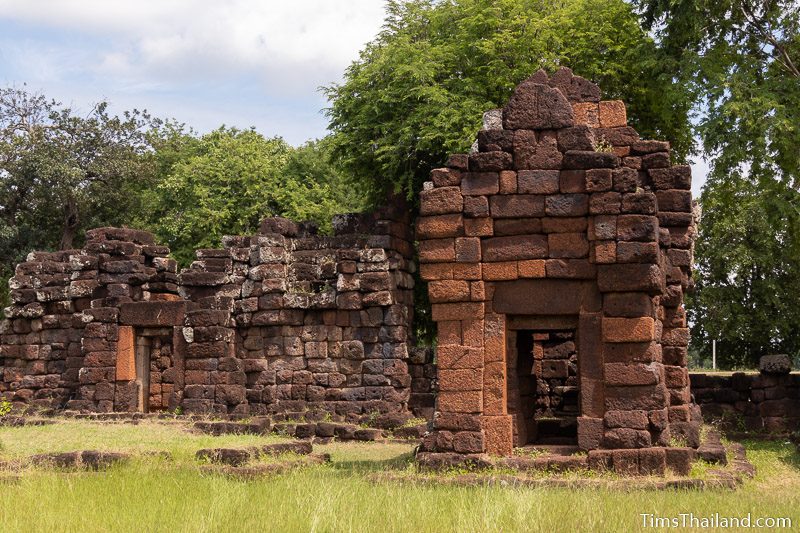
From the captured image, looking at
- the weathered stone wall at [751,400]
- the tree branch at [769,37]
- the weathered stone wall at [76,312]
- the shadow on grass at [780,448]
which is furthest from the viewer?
the weathered stone wall at [76,312]

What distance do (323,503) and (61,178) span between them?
95.9ft

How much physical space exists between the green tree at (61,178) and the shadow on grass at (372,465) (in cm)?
2458

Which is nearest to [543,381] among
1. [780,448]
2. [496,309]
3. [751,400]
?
[751,400]

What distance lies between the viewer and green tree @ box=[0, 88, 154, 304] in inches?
1400

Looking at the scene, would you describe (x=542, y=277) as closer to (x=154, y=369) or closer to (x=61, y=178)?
(x=154, y=369)

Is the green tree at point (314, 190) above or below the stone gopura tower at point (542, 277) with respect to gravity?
above

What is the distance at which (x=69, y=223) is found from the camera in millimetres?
37188

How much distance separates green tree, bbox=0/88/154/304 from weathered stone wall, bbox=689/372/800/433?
993 inches

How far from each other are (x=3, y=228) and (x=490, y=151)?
2754cm

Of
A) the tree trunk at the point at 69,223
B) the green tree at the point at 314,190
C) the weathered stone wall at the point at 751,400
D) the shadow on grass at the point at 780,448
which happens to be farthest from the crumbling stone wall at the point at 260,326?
the tree trunk at the point at 69,223

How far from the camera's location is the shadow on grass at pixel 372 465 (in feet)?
43.1

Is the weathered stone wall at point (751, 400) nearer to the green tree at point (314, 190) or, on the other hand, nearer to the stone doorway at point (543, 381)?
the stone doorway at point (543, 381)

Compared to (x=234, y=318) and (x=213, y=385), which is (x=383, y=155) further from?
(x=213, y=385)

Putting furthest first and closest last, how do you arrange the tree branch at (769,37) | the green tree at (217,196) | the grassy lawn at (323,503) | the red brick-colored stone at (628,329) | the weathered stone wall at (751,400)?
the green tree at (217,196) < the tree branch at (769,37) < the weathered stone wall at (751,400) < the red brick-colored stone at (628,329) < the grassy lawn at (323,503)
